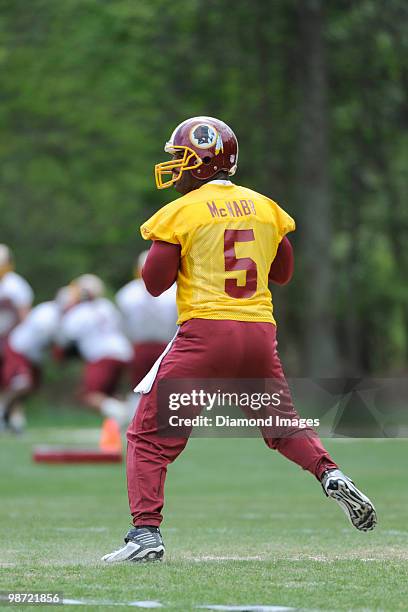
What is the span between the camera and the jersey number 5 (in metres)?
6.92

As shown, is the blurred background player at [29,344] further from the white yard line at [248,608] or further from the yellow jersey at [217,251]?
the white yard line at [248,608]

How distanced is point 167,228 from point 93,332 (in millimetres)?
14020

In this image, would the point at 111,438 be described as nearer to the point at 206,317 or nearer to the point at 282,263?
the point at 282,263

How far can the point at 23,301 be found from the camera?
20.7m

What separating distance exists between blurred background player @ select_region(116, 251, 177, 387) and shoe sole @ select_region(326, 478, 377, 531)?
12.8m

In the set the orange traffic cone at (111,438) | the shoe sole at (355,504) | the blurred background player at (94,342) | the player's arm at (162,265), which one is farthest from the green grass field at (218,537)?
the blurred background player at (94,342)

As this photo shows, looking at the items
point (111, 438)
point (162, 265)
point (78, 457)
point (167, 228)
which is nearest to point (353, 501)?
point (162, 265)

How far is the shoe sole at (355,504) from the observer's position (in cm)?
665

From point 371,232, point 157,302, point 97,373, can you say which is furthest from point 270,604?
point 371,232

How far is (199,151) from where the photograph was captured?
7.07 m

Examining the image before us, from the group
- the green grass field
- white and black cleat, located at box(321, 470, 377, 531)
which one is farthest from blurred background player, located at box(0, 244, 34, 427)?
white and black cleat, located at box(321, 470, 377, 531)

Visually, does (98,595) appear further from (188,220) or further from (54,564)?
(188,220)

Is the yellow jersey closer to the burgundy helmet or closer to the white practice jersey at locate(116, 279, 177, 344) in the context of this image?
the burgundy helmet

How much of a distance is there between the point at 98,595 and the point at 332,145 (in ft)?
83.5
